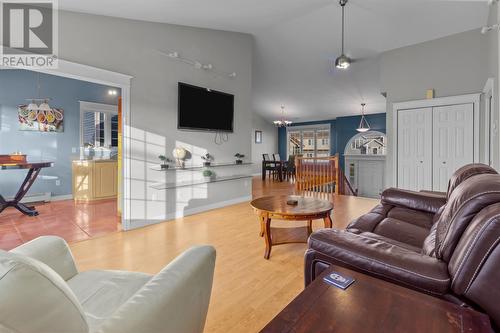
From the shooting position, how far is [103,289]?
1.22 m

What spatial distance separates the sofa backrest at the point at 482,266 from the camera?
0.87 meters

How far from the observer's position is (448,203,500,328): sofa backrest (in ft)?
2.84

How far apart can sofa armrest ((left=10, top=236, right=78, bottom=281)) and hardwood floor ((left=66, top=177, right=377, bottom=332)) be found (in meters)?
0.85

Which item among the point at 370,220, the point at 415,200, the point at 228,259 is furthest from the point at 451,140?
the point at 228,259

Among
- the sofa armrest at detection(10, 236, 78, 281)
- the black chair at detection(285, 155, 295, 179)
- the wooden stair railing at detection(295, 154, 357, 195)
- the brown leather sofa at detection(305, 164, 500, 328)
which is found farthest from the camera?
the black chair at detection(285, 155, 295, 179)

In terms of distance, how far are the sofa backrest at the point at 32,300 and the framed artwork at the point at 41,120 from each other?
5.63 meters

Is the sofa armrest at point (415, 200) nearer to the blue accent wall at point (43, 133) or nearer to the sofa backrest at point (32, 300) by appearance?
the sofa backrest at point (32, 300)

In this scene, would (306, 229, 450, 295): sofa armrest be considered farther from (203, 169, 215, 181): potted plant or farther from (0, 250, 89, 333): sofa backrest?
(203, 169, 215, 181): potted plant

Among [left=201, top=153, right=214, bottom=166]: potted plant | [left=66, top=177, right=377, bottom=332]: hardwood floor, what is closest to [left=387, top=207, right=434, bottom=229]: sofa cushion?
[left=66, top=177, right=377, bottom=332]: hardwood floor

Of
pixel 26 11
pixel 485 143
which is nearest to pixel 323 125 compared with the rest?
pixel 485 143

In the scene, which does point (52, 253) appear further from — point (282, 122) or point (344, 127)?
point (344, 127)

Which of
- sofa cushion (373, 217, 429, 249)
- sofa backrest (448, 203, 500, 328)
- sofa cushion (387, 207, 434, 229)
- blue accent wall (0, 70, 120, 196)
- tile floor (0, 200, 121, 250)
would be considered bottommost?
tile floor (0, 200, 121, 250)

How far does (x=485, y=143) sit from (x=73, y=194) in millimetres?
7579

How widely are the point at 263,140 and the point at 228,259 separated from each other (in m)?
9.44
